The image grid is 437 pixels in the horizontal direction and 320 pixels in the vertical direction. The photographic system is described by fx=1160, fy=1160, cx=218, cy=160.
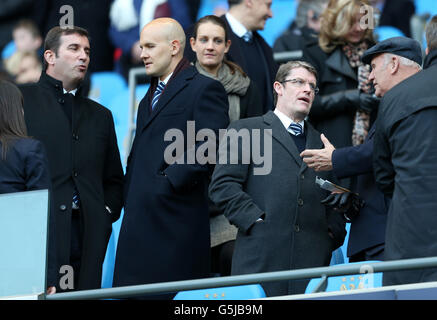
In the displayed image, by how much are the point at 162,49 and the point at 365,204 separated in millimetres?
1569

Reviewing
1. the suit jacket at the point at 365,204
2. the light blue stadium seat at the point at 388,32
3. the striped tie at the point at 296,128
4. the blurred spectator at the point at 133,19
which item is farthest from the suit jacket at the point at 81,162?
the blurred spectator at the point at 133,19

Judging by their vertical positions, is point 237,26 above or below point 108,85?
above

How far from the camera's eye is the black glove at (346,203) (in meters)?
6.35

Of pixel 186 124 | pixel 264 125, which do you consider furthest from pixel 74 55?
pixel 264 125

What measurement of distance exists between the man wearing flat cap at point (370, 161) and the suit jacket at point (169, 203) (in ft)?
2.33

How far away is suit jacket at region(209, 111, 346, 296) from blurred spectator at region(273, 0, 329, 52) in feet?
6.25

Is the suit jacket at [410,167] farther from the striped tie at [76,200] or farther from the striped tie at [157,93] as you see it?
the striped tie at [76,200]

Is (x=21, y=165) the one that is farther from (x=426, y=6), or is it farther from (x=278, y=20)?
(x=426, y=6)

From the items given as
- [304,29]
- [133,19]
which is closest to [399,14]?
[304,29]

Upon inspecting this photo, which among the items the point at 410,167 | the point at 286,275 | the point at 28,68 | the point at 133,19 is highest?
the point at 133,19

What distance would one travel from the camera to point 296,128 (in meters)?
6.63

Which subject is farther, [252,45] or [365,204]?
[252,45]

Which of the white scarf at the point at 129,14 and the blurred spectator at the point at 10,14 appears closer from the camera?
the white scarf at the point at 129,14

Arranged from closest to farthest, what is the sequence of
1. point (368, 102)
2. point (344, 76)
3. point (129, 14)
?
point (368, 102)
point (344, 76)
point (129, 14)
